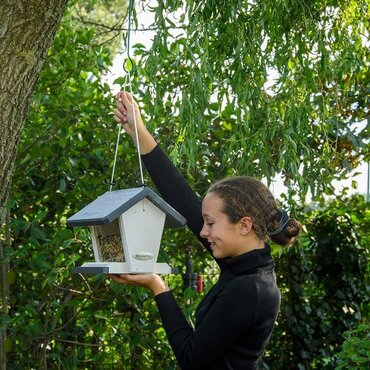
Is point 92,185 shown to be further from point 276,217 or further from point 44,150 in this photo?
point 276,217

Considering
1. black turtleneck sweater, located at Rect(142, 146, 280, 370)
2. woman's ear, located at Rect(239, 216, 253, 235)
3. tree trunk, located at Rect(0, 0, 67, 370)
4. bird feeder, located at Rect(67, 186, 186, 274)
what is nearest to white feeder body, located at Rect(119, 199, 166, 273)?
bird feeder, located at Rect(67, 186, 186, 274)

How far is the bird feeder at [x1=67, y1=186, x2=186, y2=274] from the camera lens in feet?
7.96

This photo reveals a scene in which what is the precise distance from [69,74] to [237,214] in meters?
2.63

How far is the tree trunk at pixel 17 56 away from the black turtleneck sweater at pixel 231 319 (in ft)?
2.66

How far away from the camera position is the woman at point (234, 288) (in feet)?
7.54

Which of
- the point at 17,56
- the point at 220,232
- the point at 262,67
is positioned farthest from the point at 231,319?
the point at 262,67

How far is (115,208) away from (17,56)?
2.40ft

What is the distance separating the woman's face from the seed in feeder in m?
0.27

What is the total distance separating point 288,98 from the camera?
374 cm

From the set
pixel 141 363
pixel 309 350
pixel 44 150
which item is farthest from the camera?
pixel 309 350

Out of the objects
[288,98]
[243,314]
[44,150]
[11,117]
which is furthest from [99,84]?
[243,314]

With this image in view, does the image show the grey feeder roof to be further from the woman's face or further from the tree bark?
the tree bark

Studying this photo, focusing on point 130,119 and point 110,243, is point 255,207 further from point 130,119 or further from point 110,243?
point 130,119

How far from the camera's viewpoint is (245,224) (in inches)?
94.7
